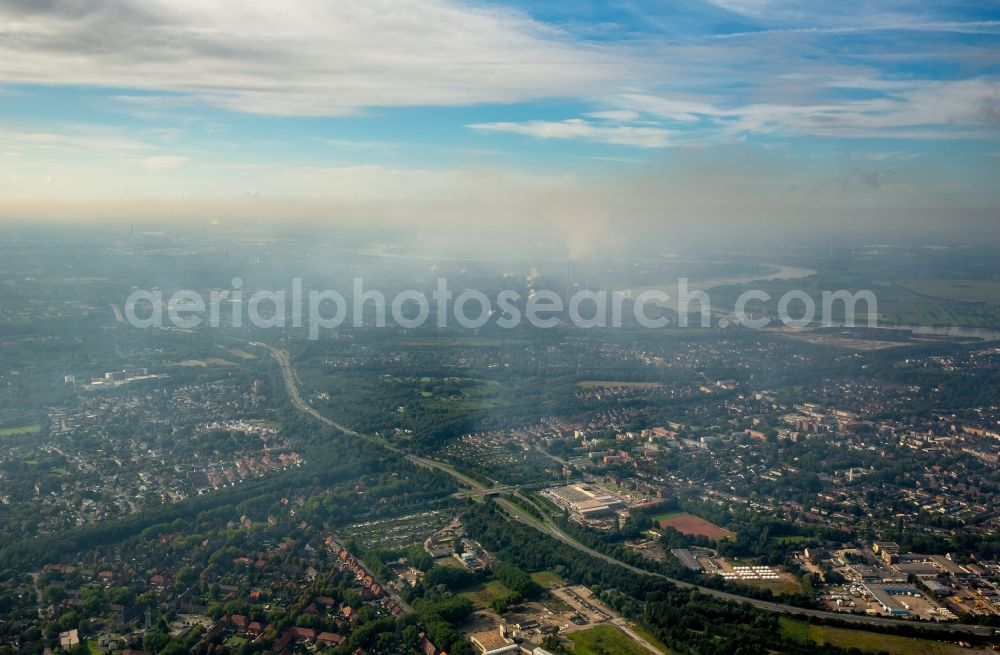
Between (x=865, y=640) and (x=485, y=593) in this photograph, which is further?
(x=485, y=593)

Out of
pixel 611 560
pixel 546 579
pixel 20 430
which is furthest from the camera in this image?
pixel 20 430

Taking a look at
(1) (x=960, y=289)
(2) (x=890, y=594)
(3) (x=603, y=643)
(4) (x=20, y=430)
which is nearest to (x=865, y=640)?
(2) (x=890, y=594)

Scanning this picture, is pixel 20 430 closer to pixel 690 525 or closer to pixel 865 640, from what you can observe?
pixel 690 525

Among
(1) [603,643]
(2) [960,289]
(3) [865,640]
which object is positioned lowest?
(3) [865,640]

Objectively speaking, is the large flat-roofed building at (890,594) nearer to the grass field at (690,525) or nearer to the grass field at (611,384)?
the grass field at (690,525)

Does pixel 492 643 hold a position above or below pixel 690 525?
below

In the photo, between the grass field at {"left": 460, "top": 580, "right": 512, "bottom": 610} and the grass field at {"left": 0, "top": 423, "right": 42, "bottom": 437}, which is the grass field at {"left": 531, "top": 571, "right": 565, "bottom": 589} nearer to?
the grass field at {"left": 460, "top": 580, "right": 512, "bottom": 610}

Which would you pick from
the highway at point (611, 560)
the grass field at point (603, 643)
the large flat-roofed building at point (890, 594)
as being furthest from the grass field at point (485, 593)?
the large flat-roofed building at point (890, 594)

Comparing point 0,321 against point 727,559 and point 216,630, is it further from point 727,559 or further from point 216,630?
point 727,559
